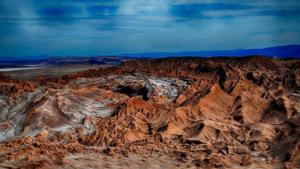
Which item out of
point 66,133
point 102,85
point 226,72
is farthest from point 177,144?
point 226,72

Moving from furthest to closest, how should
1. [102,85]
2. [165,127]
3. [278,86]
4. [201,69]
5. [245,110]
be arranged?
A: [201,69] < [278,86] < [102,85] < [245,110] < [165,127]

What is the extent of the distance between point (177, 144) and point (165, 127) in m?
1.32

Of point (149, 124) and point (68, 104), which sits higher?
point (68, 104)

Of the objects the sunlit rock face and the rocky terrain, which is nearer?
the rocky terrain

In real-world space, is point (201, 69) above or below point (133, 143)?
above

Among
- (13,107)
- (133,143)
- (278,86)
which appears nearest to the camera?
(133,143)

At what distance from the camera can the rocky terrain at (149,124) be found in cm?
1239

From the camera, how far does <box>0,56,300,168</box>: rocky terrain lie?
12.4 metres

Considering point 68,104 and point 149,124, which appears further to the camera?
point 68,104

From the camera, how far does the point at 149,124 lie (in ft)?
51.8

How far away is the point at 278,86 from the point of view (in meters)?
23.4

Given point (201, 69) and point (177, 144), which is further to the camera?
point (201, 69)

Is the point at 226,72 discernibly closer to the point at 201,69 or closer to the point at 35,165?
the point at 201,69

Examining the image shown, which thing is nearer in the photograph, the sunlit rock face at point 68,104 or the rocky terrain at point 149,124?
the rocky terrain at point 149,124
